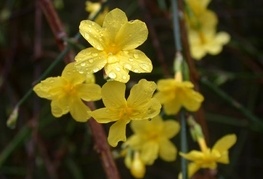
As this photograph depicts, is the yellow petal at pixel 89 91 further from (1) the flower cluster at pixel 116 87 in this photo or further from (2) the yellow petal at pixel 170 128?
(2) the yellow petal at pixel 170 128

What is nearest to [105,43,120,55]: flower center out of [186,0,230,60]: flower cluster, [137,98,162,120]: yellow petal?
[137,98,162,120]: yellow petal

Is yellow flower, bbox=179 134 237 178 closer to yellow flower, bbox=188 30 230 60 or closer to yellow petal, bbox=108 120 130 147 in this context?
yellow petal, bbox=108 120 130 147

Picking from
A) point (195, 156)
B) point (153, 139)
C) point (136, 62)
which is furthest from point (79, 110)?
point (153, 139)

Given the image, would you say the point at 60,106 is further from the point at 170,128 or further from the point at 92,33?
the point at 170,128

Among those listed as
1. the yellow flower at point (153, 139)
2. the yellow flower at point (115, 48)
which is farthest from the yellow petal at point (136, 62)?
the yellow flower at point (153, 139)

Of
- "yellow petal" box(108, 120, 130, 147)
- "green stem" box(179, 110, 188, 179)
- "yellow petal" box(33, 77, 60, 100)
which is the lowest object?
"green stem" box(179, 110, 188, 179)

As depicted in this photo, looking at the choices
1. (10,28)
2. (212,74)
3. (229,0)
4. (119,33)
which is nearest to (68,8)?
(10,28)
